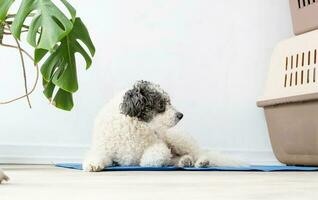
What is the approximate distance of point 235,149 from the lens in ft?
11.5

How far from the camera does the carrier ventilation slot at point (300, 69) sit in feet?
9.75

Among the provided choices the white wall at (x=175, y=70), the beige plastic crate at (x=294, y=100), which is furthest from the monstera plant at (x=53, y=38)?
the beige plastic crate at (x=294, y=100)

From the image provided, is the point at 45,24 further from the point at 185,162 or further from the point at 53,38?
the point at 185,162

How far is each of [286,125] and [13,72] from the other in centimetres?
147

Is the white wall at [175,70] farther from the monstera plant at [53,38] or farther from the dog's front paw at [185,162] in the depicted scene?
the dog's front paw at [185,162]

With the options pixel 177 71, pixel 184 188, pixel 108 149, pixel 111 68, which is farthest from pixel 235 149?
pixel 184 188

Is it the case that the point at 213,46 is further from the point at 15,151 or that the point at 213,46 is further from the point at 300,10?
the point at 15,151

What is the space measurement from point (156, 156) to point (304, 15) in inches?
47.0

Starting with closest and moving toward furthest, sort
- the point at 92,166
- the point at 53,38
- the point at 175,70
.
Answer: the point at 53,38 < the point at 92,166 < the point at 175,70

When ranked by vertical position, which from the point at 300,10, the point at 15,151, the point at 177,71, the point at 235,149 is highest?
the point at 300,10

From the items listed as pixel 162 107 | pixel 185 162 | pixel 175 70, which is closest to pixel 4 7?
pixel 162 107

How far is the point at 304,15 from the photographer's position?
10.3ft

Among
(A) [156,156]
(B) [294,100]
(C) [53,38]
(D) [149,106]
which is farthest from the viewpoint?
(B) [294,100]

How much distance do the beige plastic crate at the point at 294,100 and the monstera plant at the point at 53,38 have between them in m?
1.14
